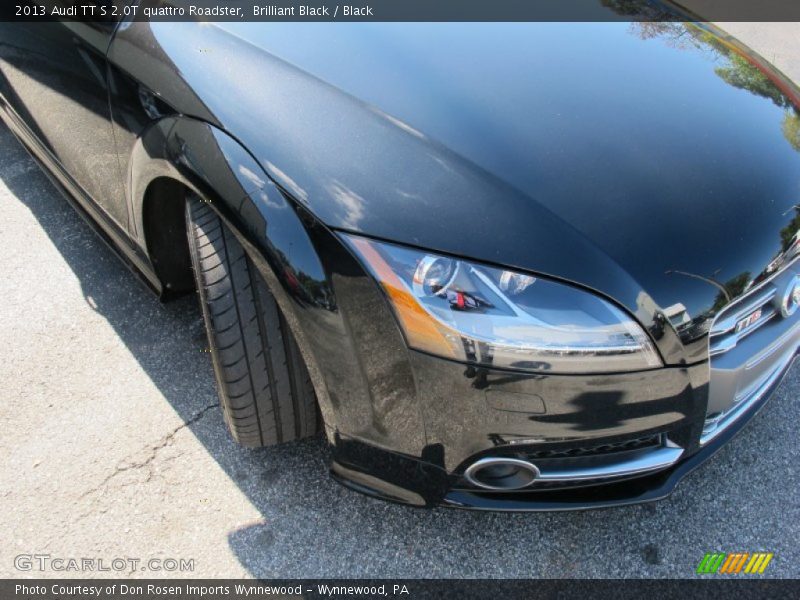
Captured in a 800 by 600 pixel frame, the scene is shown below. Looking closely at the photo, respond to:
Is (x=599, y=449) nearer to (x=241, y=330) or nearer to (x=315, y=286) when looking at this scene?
(x=315, y=286)

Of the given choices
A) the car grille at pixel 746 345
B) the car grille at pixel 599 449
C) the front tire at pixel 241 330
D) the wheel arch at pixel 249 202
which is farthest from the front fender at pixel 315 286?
the car grille at pixel 746 345

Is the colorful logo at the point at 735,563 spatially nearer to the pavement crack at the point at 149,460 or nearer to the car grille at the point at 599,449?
the car grille at the point at 599,449

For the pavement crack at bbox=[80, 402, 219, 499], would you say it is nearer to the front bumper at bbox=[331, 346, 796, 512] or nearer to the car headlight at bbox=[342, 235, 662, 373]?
the front bumper at bbox=[331, 346, 796, 512]

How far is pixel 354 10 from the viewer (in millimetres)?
1864

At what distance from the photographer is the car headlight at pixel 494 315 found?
4.39 feet

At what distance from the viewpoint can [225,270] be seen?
1663mm

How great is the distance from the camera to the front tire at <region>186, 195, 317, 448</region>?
5.47ft

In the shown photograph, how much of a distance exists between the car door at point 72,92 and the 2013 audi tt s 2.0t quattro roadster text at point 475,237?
0.15ft

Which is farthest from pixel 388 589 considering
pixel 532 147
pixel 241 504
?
pixel 532 147

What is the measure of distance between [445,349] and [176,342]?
1372 mm

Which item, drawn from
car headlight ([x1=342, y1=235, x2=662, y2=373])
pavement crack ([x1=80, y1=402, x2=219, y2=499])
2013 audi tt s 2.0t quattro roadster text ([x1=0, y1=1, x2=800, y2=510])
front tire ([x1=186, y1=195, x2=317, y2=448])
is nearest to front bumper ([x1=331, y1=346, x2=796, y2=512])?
Answer: 2013 audi tt s 2.0t quattro roadster text ([x1=0, y1=1, x2=800, y2=510])

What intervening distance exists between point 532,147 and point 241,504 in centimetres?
122

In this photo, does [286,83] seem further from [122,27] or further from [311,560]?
[311,560]

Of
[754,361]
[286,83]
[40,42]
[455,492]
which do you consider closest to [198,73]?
[286,83]
